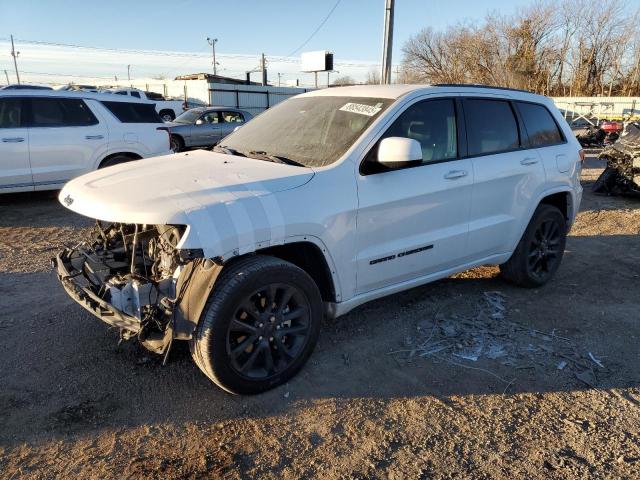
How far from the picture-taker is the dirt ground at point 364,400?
2664 mm

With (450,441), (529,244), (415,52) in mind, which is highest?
(415,52)

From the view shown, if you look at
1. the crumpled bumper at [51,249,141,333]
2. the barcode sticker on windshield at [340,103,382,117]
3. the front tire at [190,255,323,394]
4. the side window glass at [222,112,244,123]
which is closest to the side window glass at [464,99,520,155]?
the barcode sticker on windshield at [340,103,382,117]

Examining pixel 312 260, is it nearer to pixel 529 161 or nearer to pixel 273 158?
pixel 273 158

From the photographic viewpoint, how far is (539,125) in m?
4.93

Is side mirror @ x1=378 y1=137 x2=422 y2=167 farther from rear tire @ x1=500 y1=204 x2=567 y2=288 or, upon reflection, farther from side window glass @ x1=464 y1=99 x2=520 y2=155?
rear tire @ x1=500 y1=204 x2=567 y2=288

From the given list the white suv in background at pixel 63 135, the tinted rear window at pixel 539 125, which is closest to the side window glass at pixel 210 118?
the white suv in background at pixel 63 135

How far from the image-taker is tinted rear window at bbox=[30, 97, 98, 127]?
776 cm

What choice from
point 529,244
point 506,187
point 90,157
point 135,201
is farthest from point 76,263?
point 90,157

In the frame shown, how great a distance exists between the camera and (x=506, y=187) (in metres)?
4.45

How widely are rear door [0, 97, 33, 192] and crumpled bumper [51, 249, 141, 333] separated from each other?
4.82m

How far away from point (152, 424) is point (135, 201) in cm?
125

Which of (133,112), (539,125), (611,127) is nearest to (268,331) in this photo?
(539,125)

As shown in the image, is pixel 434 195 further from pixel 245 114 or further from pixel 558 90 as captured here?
pixel 558 90

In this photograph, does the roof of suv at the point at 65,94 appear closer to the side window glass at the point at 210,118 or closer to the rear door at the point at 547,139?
the rear door at the point at 547,139
